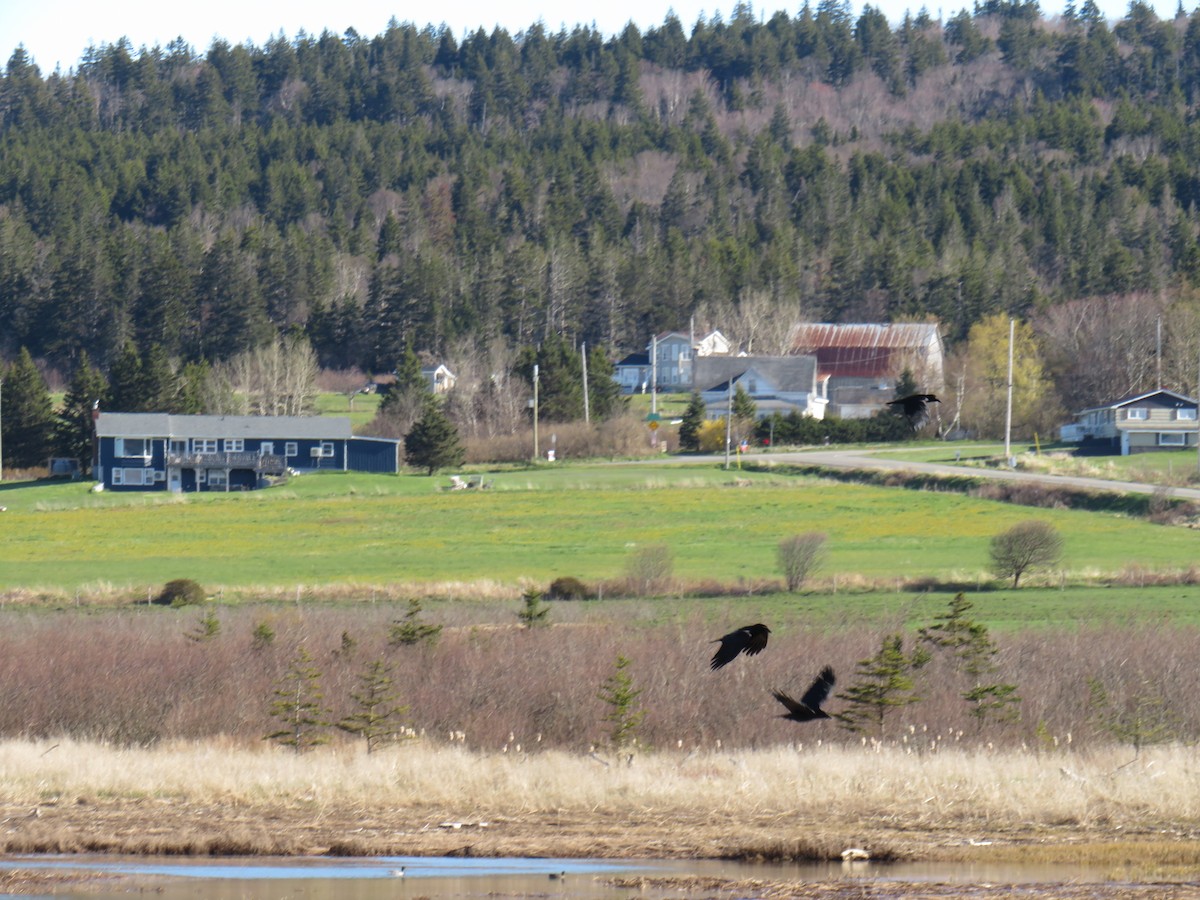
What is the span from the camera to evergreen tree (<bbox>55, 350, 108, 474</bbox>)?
297 ft

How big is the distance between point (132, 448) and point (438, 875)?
68.2 m

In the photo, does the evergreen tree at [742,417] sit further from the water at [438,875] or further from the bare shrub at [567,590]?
the water at [438,875]

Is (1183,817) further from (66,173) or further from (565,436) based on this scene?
(66,173)

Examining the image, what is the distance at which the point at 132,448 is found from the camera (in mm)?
83312

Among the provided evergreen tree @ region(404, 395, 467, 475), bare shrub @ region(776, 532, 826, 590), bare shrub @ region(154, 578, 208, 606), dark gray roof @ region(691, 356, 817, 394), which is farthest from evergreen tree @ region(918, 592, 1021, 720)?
dark gray roof @ region(691, 356, 817, 394)

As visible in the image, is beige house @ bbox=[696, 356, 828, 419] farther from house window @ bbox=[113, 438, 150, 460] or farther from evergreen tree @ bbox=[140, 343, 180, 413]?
house window @ bbox=[113, 438, 150, 460]

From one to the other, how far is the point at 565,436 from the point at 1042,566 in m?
45.3

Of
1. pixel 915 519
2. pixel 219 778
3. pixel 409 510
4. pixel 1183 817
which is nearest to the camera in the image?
pixel 1183 817

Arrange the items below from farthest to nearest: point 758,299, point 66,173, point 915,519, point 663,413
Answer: point 66,173 → point 758,299 → point 663,413 → point 915,519

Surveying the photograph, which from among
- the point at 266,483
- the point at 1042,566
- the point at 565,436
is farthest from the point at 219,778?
the point at 565,436

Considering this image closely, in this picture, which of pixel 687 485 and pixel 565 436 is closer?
pixel 687 485

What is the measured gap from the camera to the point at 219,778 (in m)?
23.4

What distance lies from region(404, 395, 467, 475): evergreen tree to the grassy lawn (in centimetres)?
345

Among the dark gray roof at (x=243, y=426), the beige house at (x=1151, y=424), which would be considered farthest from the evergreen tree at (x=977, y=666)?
the dark gray roof at (x=243, y=426)
